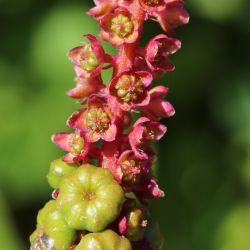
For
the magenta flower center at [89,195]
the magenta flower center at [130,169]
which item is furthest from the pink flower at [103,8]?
the magenta flower center at [89,195]

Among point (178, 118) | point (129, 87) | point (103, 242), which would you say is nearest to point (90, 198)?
point (103, 242)

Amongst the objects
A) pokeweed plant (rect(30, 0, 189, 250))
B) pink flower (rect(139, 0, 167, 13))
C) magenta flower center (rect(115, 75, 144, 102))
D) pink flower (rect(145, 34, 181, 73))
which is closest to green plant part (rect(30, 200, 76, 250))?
pokeweed plant (rect(30, 0, 189, 250))

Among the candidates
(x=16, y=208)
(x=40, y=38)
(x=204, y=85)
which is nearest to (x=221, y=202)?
(x=204, y=85)

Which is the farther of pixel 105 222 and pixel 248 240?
pixel 248 240

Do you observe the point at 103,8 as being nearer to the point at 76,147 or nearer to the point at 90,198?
the point at 76,147

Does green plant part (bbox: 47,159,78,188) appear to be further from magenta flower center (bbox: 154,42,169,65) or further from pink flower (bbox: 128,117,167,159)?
magenta flower center (bbox: 154,42,169,65)

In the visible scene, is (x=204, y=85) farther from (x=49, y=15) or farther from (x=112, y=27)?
(x=112, y=27)

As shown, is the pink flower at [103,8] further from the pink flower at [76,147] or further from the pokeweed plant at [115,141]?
the pink flower at [76,147]
